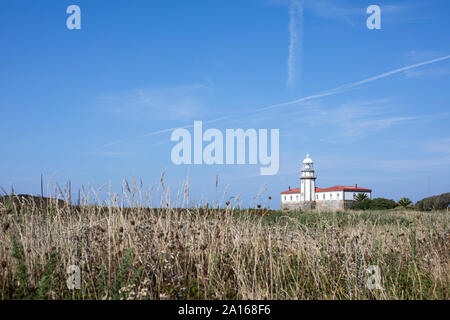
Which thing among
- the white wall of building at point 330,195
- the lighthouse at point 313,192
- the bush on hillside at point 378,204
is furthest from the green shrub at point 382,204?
the white wall of building at point 330,195

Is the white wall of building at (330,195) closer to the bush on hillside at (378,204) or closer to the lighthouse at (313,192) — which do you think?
the lighthouse at (313,192)

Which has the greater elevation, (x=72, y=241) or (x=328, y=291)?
(x=72, y=241)

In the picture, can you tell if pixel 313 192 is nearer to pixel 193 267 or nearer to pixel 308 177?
pixel 308 177

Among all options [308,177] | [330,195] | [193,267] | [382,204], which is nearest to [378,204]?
[382,204]

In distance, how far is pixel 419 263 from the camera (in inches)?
238

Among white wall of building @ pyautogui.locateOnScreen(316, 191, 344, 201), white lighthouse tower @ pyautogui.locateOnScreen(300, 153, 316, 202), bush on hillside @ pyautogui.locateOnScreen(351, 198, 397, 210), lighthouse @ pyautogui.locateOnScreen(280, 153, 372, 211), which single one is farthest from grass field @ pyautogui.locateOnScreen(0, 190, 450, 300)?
white wall of building @ pyautogui.locateOnScreen(316, 191, 344, 201)

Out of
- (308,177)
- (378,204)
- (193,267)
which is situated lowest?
(378,204)

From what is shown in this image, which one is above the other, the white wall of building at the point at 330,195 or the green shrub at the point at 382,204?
the white wall of building at the point at 330,195

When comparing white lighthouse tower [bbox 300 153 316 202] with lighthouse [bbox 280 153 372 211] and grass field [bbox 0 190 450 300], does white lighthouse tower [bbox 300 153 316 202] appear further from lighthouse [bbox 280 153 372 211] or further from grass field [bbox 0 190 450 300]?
grass field [bbox 0 190 450 300]

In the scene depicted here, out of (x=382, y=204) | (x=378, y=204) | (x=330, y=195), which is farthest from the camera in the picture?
(x=330, y=195)
